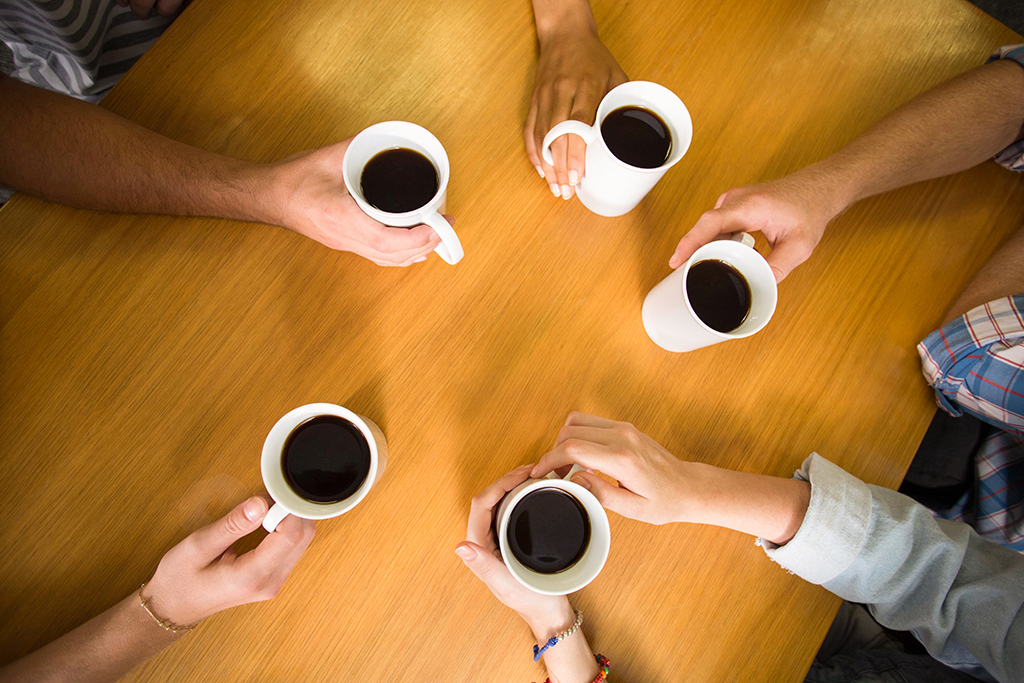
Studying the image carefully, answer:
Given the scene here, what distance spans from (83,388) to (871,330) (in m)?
1.32

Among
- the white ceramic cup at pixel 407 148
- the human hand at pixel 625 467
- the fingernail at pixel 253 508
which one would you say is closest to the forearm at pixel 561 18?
the white ceramic cup at pixel 407 148

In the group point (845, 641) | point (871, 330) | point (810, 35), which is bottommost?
point (845, 641)

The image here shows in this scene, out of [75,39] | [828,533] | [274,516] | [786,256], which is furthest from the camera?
[75,39]

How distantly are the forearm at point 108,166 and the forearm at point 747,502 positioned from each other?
804 mm

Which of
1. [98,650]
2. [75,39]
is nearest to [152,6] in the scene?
[75,39]

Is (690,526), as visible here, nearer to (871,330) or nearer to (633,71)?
(871,330)

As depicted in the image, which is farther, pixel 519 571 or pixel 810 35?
pixel 810 35

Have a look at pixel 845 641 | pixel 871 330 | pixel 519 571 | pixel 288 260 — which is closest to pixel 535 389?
pixel 519 571

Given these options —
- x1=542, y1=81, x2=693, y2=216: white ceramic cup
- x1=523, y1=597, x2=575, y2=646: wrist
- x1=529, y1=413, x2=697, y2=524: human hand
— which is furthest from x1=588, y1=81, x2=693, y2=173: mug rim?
x1=523, y1=597, x2=575, y2=646: wrist

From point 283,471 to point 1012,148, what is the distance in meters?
1.43

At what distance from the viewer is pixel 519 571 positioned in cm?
61

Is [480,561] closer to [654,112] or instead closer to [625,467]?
[625,467]

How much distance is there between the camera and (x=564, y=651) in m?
0.70

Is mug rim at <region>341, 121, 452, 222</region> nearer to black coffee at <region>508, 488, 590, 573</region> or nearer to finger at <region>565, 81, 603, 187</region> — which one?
finger at <region>565, 81, 603, 187</region>
